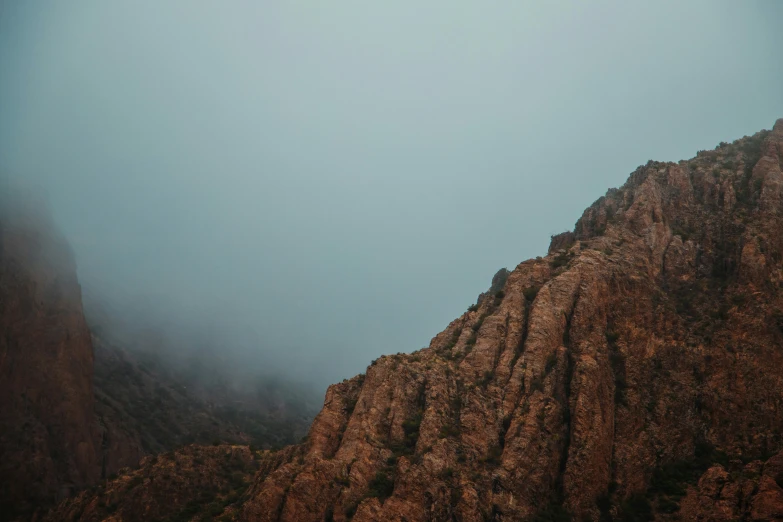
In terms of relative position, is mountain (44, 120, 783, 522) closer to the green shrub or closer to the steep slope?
the green shrub

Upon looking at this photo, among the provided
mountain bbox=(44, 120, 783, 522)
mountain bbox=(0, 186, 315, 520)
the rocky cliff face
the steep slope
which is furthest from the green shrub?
the steep slope

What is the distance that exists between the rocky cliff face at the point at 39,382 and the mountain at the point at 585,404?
148 feet

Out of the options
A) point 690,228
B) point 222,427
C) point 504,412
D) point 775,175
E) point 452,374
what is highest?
point 775,175

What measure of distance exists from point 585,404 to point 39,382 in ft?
361

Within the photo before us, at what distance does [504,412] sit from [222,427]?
426 ft

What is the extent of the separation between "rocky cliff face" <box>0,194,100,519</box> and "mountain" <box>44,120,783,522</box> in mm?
45003

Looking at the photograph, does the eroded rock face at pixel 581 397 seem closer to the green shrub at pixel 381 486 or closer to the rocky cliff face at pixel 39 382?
the green shrub at pixel 381 486

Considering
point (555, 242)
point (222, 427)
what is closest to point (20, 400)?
point (222, 427)

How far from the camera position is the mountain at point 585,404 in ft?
117

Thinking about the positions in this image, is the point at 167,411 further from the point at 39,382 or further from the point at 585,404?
the point at 585,404

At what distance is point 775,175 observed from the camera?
54.7 metres

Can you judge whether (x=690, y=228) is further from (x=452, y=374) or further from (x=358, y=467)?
(x=358, y=467)

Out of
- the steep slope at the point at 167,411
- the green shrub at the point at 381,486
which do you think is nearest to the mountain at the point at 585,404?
the green shrub at the point at 381,486

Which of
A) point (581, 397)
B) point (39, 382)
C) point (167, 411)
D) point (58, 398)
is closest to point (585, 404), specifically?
point (581, 397)
